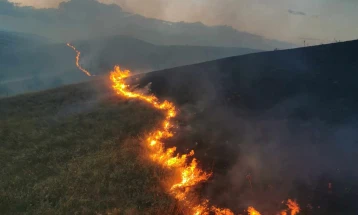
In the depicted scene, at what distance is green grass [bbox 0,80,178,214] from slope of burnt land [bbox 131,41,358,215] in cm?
399

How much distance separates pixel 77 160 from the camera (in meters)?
22.2

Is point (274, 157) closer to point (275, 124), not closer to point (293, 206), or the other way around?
point (293, 206)

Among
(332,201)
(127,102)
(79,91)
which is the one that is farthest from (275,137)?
(79,91)

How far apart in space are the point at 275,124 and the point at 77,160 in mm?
16124

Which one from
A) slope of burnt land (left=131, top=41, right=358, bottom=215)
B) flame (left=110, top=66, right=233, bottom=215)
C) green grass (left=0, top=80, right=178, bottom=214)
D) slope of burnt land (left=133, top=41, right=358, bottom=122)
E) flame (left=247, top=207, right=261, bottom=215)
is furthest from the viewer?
slope of burnt land (left=133, top=41, right=358, bottom=122)

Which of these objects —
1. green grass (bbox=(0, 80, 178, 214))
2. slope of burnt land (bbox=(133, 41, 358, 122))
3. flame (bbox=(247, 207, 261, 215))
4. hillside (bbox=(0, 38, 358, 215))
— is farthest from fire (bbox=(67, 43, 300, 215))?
slope of burnt land (bbox=(133, 41, 358, 122))

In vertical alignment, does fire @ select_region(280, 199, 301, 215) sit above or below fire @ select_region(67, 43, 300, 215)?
above

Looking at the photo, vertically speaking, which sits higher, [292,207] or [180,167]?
[292,207]

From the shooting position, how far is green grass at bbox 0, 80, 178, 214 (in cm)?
1677

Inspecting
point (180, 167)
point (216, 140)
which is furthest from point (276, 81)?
point (180, 167)

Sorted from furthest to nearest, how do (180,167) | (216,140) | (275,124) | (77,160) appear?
(275,124) < (216,140) < (77,160) < (180,167)

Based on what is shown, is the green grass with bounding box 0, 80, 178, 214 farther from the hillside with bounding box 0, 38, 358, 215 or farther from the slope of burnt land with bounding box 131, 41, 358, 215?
the slope of burnt land with bounding box 131, 41, 358, 215

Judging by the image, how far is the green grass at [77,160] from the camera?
16766 mm

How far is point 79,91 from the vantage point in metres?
42.9
